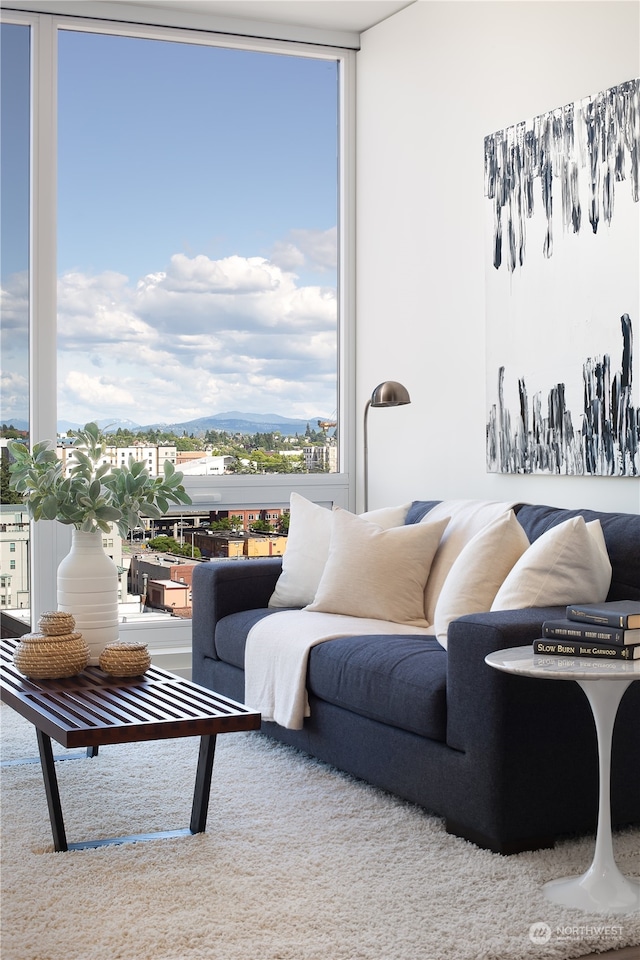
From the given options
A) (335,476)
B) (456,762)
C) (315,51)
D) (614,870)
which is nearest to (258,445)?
(335,476)

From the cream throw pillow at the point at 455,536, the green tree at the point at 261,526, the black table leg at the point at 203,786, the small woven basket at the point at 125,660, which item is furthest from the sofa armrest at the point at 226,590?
the black table leg at the point at 203,786

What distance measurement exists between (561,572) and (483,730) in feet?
1.88

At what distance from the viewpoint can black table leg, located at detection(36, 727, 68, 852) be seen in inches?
117

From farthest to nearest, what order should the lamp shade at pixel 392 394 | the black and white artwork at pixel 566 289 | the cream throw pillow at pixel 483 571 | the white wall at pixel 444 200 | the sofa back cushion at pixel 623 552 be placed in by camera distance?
the lamp shade at pixel 392 394 < the white wall at pixel 444 200 < the black and white artwork at pixel 566 289 < the cream throw pillow at pixel 483 571 < the sofa back cushion at pixel 623 552

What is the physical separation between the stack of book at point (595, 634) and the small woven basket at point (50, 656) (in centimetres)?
149

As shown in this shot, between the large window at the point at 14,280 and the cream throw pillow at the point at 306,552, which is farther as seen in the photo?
the large window at the point at 14,280

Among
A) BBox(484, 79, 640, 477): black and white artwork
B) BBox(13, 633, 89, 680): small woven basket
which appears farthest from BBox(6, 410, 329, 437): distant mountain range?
BBox(13, 633, 89, 680): small woven basket

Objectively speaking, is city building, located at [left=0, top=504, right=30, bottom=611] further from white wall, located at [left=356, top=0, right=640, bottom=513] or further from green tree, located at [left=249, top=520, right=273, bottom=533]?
white wall, located at [left=356, top=0, right=640, bottom=513]

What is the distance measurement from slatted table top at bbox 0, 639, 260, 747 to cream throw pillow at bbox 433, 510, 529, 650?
2.64ft

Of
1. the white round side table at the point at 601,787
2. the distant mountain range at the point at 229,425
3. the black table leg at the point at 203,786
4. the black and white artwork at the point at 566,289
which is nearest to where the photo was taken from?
the white round side table at the point at 601,787

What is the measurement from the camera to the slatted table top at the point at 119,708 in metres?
2.79

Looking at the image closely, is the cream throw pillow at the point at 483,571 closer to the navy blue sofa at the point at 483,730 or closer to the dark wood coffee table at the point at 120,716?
the navy blue sofa at the point at 483,730

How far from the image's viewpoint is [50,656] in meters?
3.41

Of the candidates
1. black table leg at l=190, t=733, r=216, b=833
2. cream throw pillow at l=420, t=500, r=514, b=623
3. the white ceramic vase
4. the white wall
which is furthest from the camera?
the white wall
